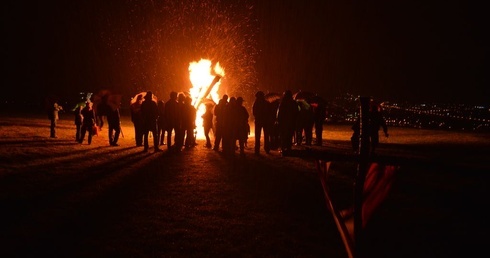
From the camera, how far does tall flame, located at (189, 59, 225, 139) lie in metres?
17.1

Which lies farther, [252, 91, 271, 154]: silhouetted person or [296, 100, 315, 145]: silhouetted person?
[296, 100, 315, 145]: silhouetted person

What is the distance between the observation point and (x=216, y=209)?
7.05m

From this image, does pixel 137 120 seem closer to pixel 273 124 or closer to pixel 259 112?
pixel 259 112

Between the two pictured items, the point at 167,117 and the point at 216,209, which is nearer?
the point at 216,209

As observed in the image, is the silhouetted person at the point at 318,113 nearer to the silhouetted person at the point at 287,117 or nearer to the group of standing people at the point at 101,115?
the silhouetted person at the point at 287,117

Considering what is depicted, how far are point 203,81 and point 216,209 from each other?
11.5 meters

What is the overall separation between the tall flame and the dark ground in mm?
5922

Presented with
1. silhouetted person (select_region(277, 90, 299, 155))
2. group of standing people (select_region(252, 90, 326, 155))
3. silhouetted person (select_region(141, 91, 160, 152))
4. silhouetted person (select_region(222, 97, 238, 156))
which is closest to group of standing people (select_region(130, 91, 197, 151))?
silhouetted person (select_region(141, 91, 160, 152))

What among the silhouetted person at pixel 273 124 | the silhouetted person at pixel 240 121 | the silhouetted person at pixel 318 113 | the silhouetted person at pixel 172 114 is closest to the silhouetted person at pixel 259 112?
the silhouetted person at pixel 273 124

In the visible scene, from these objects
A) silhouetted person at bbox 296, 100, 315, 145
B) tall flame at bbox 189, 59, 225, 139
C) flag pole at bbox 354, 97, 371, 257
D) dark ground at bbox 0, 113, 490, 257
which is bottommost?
dark ground at bbox 0, 113, 490, 257

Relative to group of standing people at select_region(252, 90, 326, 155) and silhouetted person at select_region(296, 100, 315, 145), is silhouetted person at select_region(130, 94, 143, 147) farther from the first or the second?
silhouetted person at select_region(296, 100, 315, 145)

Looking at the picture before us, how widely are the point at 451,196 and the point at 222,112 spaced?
7588mm

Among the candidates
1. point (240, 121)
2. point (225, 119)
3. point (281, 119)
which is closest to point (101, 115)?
point (225, 119)

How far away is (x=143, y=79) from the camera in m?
56.5
